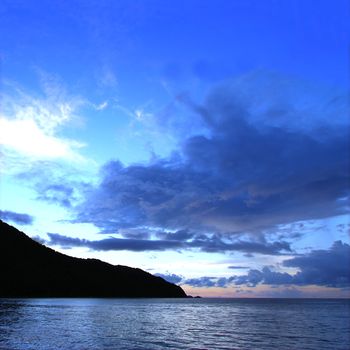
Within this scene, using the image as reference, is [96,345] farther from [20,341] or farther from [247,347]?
[247,347]

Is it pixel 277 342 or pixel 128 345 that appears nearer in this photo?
pixel 128 345

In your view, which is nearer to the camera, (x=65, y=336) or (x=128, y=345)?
(x=128, y=345)

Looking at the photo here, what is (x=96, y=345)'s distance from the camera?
53.0 metres

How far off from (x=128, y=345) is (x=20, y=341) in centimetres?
1517

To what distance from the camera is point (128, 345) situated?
53719 millimetres

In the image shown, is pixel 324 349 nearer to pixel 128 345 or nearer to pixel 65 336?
pixel 128 345

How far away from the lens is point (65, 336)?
6209cm

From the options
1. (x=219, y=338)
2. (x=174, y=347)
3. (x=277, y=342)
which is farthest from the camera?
(x=219, y=338)

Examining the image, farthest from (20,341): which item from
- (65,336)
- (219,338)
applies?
(219,338)

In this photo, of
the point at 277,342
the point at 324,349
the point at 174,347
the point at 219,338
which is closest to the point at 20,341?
the point at 174,347

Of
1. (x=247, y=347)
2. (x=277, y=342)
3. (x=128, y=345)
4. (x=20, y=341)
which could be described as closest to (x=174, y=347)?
(x=128, y=345)

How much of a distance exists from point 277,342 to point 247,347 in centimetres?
809

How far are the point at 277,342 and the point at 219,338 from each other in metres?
9.49

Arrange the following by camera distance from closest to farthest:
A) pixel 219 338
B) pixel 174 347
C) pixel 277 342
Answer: pixel 174 347, pixel 277 342, pixel 219 338
